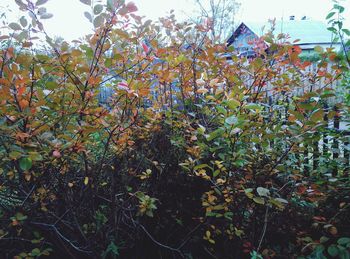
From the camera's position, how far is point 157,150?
2318mm

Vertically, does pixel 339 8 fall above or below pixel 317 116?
above

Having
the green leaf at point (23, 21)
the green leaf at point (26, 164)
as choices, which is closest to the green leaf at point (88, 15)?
the green leaf at point (23, 21)

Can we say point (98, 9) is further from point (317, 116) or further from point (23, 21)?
point (317, 116)

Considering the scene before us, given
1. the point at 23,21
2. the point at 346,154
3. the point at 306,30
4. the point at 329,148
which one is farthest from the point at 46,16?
the point at 306,30

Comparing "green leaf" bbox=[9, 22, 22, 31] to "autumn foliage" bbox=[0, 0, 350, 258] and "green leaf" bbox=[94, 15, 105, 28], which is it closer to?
"autumn foliage" bbox=[0, 0, 350, 258]

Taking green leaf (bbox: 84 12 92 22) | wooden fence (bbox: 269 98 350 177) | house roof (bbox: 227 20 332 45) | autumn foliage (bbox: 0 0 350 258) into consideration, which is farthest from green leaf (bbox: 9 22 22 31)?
house roof (bbox: 227 20 332 45)

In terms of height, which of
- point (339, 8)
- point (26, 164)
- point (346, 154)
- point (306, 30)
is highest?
point (306, 30)

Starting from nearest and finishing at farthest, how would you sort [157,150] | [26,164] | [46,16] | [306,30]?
[26,164] < [46,16] < [157,150] < [306,30]

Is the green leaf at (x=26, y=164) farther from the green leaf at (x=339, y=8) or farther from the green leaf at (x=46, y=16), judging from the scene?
the green leaf at (x=339, y=8)

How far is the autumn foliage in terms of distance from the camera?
1.46m

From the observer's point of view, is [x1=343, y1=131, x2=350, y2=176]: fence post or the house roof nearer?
[x1=343, y1=131, x2=350, y2=176]: fence post

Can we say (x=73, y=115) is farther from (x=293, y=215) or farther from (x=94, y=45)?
(x=293, y=215)

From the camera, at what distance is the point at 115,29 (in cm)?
155

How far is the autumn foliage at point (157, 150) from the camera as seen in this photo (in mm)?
1462
